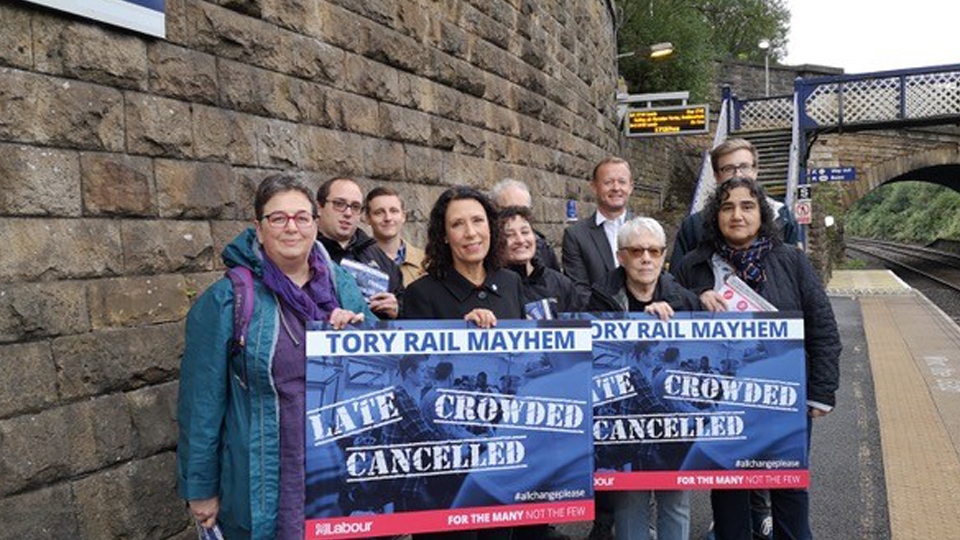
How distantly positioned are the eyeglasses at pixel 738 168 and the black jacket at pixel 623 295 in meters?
1.02

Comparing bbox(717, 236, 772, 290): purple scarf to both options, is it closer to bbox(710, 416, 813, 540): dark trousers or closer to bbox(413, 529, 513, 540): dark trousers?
bbox(710, 416, 813, 540): dark trousers

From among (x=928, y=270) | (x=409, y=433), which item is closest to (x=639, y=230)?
(x=409, y=433)

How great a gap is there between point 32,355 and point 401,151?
3413 mm

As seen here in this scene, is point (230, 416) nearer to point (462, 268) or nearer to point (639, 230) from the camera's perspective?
point (462, 268)

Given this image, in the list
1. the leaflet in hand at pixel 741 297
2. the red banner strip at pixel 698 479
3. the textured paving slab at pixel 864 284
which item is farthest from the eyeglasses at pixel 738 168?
the textured paving slab at pixel 864 284

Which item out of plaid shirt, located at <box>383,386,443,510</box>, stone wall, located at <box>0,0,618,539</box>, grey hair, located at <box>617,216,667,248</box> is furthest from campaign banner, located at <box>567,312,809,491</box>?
stone wall, located at <box>0,0,618,539</box>

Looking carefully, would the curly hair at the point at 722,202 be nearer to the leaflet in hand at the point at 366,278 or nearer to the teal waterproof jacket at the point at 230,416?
the leaflet in hand at the point at 366,278

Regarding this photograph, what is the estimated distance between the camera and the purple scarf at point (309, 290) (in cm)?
257

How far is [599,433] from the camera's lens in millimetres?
3223

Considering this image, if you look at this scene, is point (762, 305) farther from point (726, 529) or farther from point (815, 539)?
point (815, 539)

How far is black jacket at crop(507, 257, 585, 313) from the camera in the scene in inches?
142

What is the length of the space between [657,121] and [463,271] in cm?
1542

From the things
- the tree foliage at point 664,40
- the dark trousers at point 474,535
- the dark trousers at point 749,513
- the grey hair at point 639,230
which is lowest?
the dark trousers at point 749,513

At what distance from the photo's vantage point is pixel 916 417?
697 centimetres
